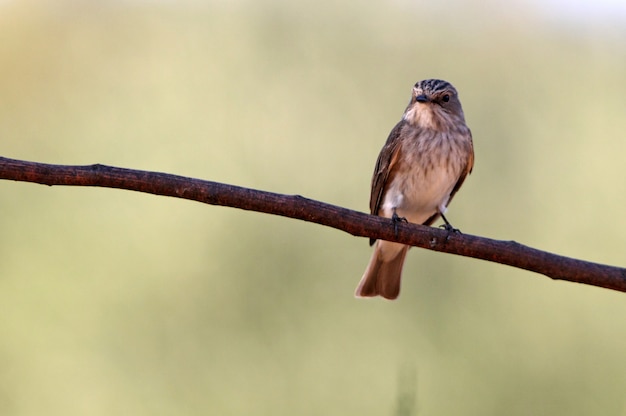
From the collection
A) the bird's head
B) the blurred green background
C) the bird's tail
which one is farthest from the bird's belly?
the blurred green background

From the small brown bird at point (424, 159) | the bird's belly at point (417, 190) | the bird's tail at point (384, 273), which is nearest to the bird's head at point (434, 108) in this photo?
the small brown bird at point (424, 159)

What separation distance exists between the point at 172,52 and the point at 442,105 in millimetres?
4834

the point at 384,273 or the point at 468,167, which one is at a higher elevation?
the point at 468,167

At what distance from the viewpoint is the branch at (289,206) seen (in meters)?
2.91

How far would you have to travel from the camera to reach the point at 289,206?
3004 mm

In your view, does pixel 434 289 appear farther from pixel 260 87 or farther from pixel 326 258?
pixel 260 87

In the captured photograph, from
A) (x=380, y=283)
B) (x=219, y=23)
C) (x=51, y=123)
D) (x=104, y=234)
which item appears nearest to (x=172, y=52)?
(x=219, y=23)

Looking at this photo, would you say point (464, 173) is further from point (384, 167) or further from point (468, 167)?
point (384, 167)

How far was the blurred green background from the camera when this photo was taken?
6973 millimetres

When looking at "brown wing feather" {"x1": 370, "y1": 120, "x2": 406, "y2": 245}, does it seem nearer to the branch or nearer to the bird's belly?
the bird's belly

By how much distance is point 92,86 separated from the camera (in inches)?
370

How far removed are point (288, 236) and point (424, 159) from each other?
2.80 m

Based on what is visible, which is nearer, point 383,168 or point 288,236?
point 383,168

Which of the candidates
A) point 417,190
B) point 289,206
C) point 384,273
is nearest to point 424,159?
point 417,190
